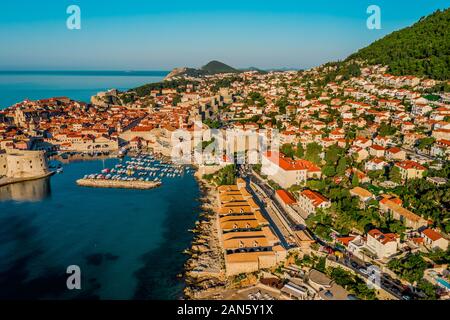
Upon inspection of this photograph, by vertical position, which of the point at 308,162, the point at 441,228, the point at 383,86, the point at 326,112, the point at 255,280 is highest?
the point at 383,86

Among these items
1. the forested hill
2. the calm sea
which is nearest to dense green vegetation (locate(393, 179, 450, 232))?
the calm sea

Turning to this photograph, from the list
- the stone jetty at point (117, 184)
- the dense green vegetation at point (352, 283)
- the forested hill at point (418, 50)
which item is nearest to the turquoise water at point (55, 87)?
the stone jetty at point (117, 184)

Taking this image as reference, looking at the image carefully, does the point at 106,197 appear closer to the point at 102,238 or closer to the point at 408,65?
the point at 102,238

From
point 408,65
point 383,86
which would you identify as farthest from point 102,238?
point 408,65

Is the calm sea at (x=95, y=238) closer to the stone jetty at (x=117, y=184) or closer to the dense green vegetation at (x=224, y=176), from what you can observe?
the stone jetty at (x=117, y=184)

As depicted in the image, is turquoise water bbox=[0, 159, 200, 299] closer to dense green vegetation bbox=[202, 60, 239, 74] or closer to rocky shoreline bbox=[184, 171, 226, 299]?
rocky shoreline bbox=[184, 171, 226, 299]

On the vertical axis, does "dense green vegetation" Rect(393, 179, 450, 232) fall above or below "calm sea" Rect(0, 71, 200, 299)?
above

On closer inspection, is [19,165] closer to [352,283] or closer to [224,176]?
[224,176]
